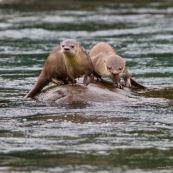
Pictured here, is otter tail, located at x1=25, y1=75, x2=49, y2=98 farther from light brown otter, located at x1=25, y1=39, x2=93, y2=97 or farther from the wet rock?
the wet rock

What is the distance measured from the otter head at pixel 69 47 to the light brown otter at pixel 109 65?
0.62 m

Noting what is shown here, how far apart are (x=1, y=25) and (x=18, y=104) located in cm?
1359

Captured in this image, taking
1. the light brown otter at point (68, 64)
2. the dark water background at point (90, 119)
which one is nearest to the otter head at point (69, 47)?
the light brown otter at point (68, 64)

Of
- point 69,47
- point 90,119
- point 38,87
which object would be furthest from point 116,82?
point 90,119

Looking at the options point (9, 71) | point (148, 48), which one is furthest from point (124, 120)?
point (148, 48)

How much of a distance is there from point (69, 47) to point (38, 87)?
132cm

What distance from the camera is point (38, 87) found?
1413cm

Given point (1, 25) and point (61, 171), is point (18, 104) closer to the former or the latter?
point (61, 171)

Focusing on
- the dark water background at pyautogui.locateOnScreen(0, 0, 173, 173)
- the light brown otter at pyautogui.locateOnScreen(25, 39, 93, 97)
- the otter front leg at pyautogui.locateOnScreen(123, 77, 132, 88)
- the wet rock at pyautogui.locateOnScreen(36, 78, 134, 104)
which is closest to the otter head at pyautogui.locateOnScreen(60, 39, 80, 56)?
the light brown otter at pyautogui.locateOnScreen(25, 39, 93, 97)

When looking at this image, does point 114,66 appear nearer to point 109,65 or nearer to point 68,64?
point 109,65

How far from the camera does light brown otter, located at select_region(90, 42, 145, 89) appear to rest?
534 inches

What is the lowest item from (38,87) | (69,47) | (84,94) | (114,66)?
(38,87)

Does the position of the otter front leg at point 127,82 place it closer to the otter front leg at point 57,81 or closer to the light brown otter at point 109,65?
the light brown otter at point 109,65

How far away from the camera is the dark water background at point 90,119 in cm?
938
